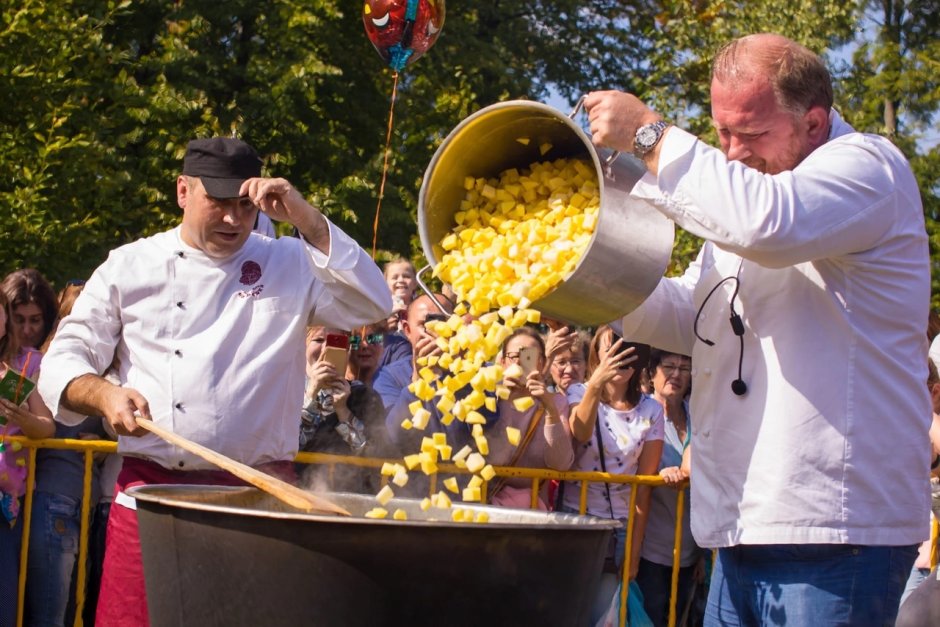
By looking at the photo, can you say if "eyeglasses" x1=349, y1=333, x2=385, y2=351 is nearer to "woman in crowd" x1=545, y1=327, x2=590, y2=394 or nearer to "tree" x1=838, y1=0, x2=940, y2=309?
"woman in crowd" x1=545, y1=327, x2=590, y2=394

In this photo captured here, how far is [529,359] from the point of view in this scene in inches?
207

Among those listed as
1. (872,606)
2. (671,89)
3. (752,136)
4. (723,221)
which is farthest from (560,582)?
(671,89)

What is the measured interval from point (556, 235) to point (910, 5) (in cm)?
1618

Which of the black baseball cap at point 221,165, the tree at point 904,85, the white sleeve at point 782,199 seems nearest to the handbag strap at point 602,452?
the black baseball cap at point 221,165

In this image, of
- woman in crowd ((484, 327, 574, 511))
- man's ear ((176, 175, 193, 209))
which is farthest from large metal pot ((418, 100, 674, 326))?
woman in crowd ((484, 327, 574, 511))

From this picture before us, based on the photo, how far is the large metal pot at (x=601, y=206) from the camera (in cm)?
283

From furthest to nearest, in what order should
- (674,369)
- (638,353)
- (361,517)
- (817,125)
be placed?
(674,369) < (638,353) < (817,125) < (361,517)

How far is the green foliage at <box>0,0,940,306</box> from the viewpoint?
905cm

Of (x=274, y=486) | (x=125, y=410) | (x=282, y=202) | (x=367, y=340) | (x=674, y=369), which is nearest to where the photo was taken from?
(x=274, y=486)

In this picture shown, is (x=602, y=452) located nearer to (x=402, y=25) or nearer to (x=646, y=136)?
(x=402, y=25)

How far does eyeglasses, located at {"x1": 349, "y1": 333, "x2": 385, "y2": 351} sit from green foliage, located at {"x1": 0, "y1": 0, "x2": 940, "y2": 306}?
382cm

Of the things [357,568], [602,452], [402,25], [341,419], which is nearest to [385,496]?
[357,568]

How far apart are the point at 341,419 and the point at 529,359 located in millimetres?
869

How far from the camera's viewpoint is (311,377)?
496 centimetres
